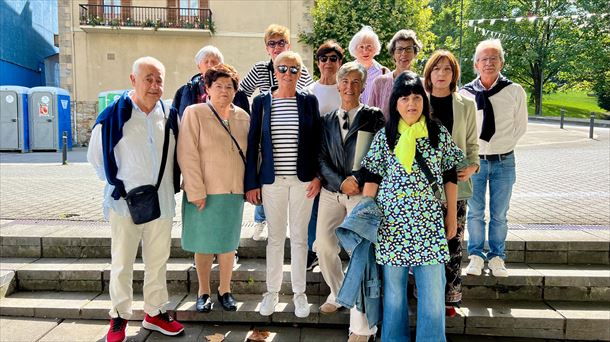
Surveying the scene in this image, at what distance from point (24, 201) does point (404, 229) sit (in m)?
6.57

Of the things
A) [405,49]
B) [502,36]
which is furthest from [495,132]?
[502,36]

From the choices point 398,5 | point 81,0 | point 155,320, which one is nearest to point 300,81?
point 155,320

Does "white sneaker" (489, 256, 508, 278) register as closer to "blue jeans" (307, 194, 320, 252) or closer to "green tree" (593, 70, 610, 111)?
"blue jeans" (307, 194, 320, 252)

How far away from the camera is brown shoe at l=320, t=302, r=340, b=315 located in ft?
13.1

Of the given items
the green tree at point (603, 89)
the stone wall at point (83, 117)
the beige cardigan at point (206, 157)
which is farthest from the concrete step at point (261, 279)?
the green tree at point (603, 89)

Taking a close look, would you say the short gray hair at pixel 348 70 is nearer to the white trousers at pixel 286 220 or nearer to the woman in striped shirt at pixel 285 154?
the woman in striped shirt at pixel 285 154

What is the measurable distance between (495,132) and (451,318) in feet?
5.34

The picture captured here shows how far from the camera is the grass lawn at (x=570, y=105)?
3638 cm

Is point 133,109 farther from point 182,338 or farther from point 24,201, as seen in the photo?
point 24,201

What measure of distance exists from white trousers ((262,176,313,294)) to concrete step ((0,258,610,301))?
57 cm

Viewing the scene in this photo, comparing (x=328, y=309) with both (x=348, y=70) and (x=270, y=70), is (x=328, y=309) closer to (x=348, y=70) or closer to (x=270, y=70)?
(x=348, y=70)

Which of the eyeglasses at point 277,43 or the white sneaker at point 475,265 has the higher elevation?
the eyeglasses at point 277,43

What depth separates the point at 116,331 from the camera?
3689mm

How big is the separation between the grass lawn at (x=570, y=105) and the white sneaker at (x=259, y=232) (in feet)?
114
